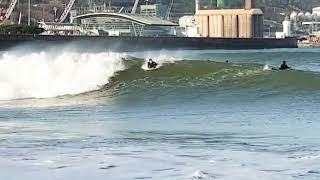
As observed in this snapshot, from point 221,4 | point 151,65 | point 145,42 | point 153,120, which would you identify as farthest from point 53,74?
point 221,4

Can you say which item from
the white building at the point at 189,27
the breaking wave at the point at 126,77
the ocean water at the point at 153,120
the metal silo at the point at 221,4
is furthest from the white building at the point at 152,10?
the ocean water at the point at 153,120

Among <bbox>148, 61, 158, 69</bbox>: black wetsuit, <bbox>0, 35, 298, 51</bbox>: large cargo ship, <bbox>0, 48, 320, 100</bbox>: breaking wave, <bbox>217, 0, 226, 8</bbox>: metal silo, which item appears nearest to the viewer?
<bbox>0, 48, 320, 100</bbox>: breaking wave

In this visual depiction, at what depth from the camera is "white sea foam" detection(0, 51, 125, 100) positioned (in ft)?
101

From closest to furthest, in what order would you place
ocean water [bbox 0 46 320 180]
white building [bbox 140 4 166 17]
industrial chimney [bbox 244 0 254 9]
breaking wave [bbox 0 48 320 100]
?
ocean water [bbox 0 46 320 180] < breaking wave [bbox 0 48 320 100] < industrial chimney [bbox 244 0 254 9] < white building [bbox 140 4 166 17]

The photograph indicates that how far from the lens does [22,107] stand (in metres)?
23.8

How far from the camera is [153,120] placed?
1862 centimetres

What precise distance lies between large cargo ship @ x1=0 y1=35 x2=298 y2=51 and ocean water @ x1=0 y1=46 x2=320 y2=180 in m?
46.7

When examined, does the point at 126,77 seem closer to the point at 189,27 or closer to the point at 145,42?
the point at 145,42

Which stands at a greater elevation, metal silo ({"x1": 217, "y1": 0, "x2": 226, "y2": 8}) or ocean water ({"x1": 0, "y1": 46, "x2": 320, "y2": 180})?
metal silo ({"x1": 217, "y1": 0, "x2": 226, "y2": 8})

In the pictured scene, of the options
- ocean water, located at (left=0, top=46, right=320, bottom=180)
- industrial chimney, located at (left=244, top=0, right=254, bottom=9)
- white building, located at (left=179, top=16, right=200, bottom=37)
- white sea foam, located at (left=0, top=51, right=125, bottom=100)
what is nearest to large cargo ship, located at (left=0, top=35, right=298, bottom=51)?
industrial chimney, located at (left=244, top=0, right=254, bottom=9)

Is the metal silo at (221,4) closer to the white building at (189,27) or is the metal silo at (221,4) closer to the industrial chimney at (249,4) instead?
the white building at (189,27)

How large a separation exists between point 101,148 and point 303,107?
1000cm

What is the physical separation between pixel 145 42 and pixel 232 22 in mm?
47752

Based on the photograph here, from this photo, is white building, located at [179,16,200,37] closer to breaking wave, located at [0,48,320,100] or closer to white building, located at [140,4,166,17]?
white building, located at [140,4,166,17]
